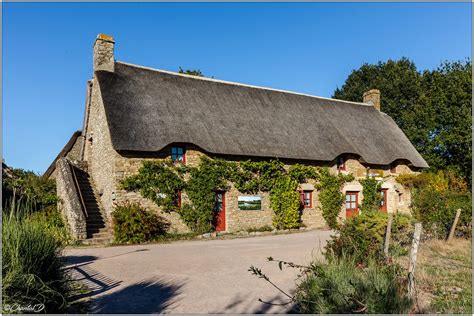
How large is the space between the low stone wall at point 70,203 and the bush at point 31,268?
8.15m

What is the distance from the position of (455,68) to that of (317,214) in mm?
18348

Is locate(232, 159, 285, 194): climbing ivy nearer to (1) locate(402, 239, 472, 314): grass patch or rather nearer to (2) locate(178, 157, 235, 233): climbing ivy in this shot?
(2) locate(178, 157, 235, 233): climbing ivy

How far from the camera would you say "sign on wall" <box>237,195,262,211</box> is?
16.7 m

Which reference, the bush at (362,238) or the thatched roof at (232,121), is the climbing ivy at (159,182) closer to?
the thatched roof at (232,121)

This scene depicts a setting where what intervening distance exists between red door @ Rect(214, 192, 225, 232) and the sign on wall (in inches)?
28.3

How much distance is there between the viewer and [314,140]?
19156 millimetres

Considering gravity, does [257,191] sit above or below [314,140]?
below

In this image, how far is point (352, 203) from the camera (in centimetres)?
2009

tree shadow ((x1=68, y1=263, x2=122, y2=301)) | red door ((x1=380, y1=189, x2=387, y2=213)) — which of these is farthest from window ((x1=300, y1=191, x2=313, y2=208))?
tree shadow ((x1=68, y1=263, x2=122, y2=301))

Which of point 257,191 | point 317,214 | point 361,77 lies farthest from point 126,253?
point 361,77

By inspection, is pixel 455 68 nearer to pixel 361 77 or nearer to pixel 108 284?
pixel 361 77

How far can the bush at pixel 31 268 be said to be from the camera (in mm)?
4805

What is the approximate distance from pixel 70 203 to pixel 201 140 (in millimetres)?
5355

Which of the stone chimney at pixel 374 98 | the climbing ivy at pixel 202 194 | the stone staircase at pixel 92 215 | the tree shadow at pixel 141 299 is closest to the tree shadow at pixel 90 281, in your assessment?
the tree shadow at pixel 141 299
